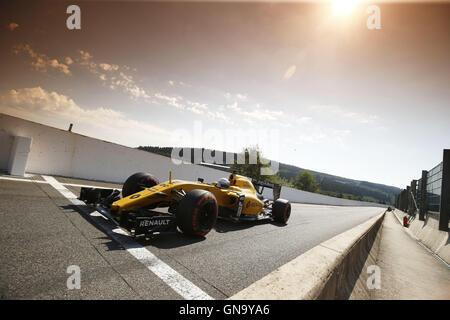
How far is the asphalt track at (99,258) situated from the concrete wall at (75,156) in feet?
17.3

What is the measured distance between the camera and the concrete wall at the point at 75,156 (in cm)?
788

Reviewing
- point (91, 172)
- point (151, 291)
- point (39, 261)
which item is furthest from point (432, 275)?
point (91, 172)

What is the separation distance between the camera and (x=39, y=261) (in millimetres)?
2156

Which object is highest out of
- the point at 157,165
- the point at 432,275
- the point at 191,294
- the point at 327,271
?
the point at 157,165

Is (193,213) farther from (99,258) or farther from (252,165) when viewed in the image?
(252,165)

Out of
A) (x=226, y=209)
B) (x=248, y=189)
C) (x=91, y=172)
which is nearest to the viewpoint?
(x=226, y=209)

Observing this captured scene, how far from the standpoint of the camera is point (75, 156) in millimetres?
9734

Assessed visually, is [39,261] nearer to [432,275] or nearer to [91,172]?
[432,275]

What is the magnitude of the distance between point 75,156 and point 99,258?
30.4ft

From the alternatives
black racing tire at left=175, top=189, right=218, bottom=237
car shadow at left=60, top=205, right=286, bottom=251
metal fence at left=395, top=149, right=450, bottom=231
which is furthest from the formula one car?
metal fence at left=395, top=149, right=450, bottom=231

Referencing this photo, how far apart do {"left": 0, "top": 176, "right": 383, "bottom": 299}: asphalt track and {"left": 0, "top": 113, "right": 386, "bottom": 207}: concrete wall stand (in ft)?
17.3

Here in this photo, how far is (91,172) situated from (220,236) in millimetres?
9044
